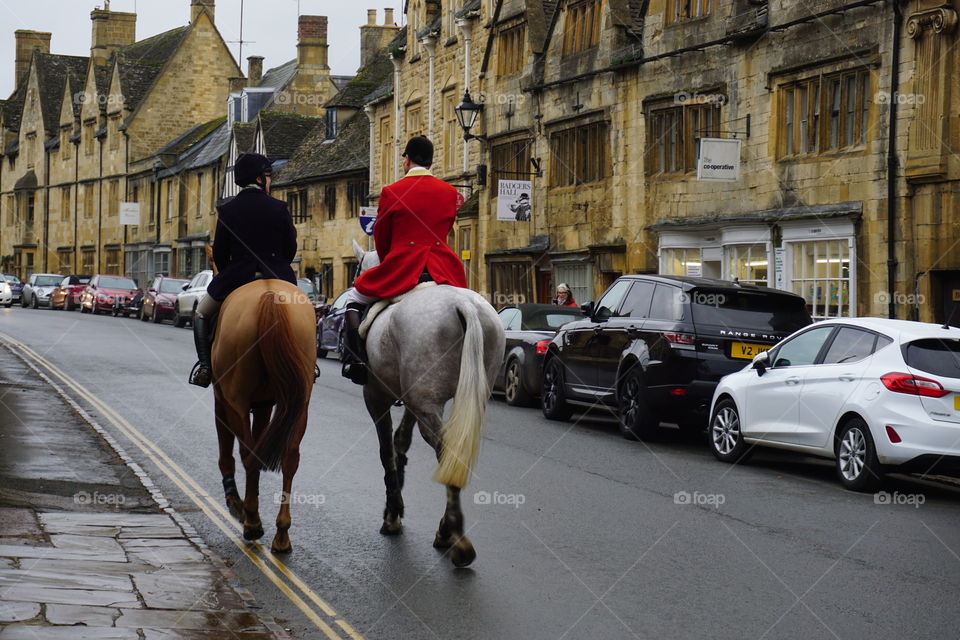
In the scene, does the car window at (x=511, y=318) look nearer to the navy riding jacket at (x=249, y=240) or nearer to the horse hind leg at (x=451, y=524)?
the navy riding jacket at (x=249, y=240)

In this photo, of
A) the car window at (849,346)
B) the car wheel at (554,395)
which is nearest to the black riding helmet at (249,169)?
the car window at (849,346)

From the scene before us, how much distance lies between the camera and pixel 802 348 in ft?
46.0

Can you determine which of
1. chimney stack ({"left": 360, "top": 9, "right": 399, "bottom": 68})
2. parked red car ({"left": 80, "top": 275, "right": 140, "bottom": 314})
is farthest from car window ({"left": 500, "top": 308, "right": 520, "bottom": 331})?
chimney stack ({"left": 360, "top": 9, "right": 399, "bottom": 68})

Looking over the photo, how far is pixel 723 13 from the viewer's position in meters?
28.0

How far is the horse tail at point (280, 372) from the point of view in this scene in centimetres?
852

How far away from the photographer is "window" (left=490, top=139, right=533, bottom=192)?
37.3 m

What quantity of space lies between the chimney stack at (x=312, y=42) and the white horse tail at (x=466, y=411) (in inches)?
2389

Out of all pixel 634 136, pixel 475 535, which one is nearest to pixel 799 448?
pixel 475 535

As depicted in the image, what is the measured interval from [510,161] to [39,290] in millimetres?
34482

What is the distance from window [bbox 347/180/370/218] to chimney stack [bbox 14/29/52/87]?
52.8m

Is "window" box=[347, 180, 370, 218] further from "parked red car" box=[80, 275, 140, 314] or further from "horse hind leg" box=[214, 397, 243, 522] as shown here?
"horse hind leg" box=[214, 397, 243, 522]

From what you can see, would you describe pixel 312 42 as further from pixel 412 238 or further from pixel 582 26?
pixel 412 238

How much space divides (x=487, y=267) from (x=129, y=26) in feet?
186

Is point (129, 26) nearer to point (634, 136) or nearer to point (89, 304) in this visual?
point (89, 304)
